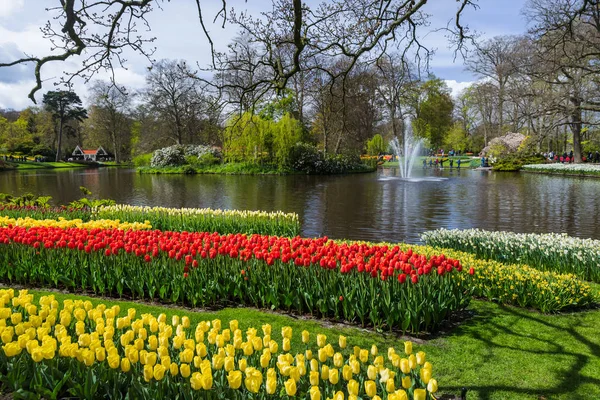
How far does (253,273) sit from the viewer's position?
553cm

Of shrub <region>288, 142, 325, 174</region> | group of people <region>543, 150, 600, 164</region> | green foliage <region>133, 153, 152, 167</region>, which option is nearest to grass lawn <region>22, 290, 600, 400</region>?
shrub <region>288, 142, 325, 174</region>

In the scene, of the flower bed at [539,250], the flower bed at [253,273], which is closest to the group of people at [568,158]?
the flower bed at [539,250]

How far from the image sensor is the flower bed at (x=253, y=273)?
4.89m

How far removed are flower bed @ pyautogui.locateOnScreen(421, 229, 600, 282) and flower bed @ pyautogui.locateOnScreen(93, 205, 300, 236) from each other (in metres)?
3.55

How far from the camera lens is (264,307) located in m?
5.63

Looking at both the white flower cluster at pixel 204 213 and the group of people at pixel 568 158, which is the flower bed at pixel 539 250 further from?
the group of people at pixel 568 158

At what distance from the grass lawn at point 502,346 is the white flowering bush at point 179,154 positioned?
1623 inches

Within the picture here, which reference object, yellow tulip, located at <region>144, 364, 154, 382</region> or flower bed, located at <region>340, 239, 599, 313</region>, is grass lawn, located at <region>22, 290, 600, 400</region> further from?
yellow tulip, located at <region>144, 364, 154, 382</region>

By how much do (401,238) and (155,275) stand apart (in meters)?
8.19

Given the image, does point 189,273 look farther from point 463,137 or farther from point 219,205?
point 463,137

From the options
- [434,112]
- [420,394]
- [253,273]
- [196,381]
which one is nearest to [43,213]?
[253,273]

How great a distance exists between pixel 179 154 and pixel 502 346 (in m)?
45.2

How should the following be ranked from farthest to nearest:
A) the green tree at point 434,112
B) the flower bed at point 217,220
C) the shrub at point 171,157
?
1. the green tree at point 434,112
2. the shrub at point 171,157
3. the flower bed at point 217,220

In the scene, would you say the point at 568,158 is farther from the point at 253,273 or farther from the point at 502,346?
the point at 253,273
